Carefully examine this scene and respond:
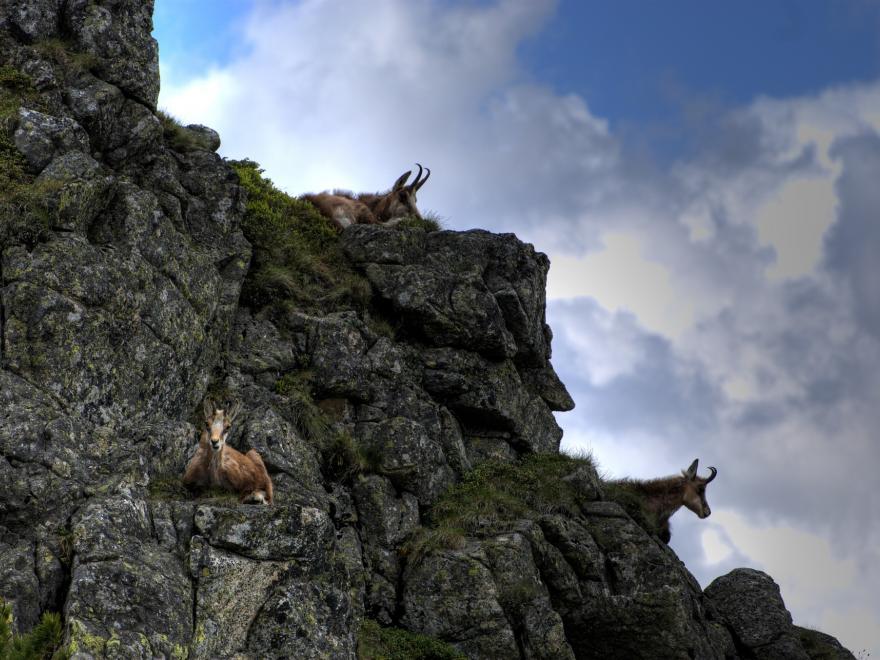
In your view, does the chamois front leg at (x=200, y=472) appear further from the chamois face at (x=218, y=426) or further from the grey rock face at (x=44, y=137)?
the grey rock face at (x=44, y=137)

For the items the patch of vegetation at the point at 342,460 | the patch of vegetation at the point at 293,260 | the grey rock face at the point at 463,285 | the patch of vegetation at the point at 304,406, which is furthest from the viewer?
the grey rock face at the point at 463,285

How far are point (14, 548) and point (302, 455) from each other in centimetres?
698

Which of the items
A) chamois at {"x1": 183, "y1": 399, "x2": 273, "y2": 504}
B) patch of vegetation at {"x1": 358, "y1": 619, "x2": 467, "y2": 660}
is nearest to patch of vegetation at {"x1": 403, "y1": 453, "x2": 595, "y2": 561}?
patch of vegetation at {"x1": 358, "y1": 619, "x2": 467, "y2": 660}

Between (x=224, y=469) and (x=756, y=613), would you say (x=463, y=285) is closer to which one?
(x=224, y=469)

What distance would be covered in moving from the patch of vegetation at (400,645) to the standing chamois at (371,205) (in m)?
13.3

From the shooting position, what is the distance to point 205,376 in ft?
66.6

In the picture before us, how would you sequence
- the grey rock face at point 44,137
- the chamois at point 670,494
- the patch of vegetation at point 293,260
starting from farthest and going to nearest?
the chamois at point 670,494, the patch of vegetation at point 293,260, the grey rock face at point 44,137

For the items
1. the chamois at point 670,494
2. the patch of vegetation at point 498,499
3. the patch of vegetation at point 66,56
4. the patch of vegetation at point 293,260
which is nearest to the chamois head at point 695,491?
the chamois at point 670,494

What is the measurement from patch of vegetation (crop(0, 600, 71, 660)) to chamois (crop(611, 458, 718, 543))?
59.3 feet

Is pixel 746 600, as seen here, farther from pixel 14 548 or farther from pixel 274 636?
pixel 14 548

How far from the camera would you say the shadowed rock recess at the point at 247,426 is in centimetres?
1398

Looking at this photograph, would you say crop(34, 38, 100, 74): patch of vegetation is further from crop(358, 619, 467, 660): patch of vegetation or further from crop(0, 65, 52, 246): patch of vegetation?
crop(358, 619, 467, 660): patch of vegetation

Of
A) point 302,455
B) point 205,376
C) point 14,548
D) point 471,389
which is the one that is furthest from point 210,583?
point 471,389

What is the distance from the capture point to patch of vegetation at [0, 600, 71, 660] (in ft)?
35.1
